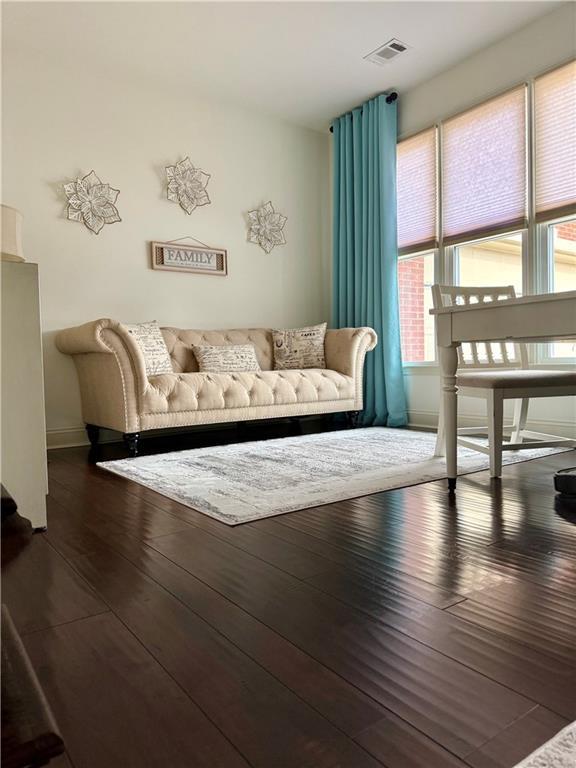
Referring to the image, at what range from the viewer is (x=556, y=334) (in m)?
1.76

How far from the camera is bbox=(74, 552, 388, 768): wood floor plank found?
730 mm

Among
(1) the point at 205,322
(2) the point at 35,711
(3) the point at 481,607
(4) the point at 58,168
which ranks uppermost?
(4) the point at 58,168

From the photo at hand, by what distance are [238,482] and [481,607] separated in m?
1.38

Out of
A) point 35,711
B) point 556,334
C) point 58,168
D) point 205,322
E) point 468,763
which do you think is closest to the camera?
point 35,711

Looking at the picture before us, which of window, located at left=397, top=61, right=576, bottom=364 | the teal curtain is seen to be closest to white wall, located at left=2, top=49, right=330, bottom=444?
the teal curtain

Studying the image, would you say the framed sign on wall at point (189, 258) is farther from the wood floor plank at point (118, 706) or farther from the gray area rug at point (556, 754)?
the gray area rug at point (556, 754)

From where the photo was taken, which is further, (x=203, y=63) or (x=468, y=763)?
(x=203, y=63)

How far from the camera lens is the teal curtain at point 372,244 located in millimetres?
4402

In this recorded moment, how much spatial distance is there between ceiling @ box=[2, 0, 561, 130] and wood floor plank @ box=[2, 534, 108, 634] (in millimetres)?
3241

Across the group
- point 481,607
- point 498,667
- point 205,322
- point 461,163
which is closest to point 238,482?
point 481,607

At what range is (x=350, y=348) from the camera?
4152mm

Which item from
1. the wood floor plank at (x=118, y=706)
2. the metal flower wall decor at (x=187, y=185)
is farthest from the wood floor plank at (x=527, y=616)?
the metal flower wall decor at (x=187, y=185)

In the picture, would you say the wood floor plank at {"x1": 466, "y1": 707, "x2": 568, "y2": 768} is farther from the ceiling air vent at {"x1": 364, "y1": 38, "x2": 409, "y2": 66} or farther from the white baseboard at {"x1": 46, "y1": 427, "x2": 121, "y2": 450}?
the ceiling air vent at {"x1": 364, "y1": 38, "x2": 409, "y2": 66}

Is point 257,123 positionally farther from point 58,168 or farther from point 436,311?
point 436,311
